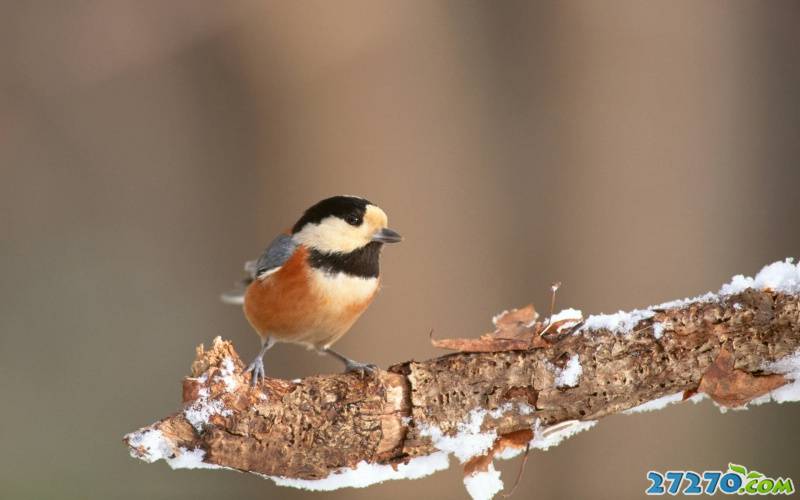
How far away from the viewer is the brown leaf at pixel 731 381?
2.20m

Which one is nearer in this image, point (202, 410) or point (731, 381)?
point (202, 410)

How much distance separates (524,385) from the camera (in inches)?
87.0

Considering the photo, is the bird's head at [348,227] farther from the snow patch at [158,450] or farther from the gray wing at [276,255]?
the snow patch at [158,450]

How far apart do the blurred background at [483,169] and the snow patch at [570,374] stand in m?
2.09

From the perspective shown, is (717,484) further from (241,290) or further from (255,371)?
(241,290)

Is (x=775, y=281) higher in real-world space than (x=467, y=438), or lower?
higher

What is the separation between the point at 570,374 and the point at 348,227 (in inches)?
39.6

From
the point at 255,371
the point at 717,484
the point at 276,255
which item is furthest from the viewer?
the point at 717,484

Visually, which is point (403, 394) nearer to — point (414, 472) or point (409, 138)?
point (414, 472)

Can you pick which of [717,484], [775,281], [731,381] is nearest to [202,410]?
[731,381]

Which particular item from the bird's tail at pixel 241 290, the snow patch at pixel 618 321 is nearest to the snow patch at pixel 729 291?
the snow patch at pixel 618 321

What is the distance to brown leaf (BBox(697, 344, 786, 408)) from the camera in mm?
2203

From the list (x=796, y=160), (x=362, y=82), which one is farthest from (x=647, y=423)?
(x=362, y=82)

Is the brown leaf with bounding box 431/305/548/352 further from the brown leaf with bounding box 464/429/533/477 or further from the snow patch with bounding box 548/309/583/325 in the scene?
the brown leaf with bounding box 464/429/533/477
